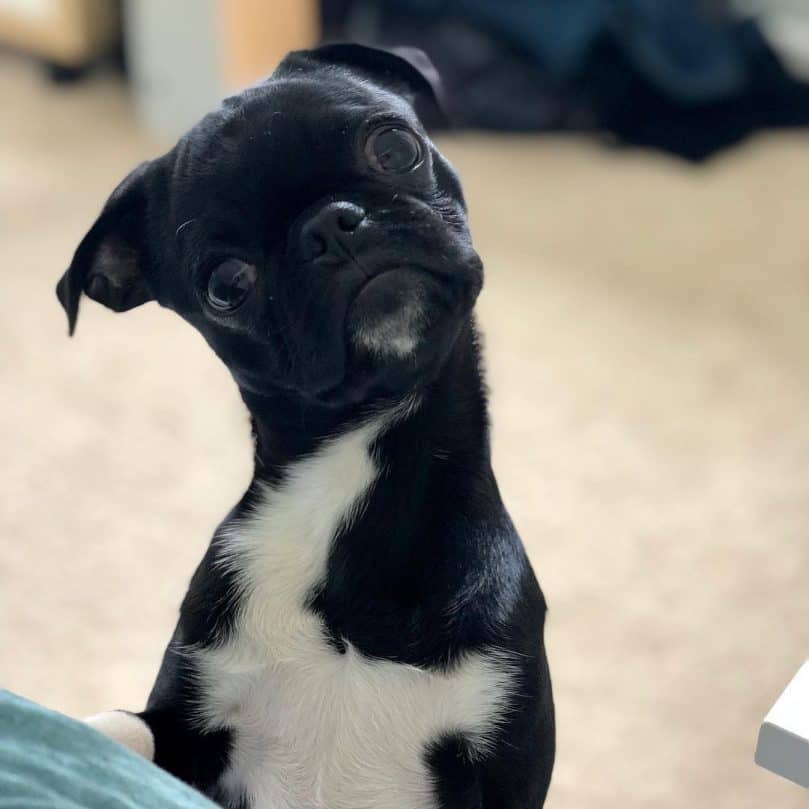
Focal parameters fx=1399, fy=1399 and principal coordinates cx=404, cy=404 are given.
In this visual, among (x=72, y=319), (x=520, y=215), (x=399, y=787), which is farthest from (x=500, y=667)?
(x=520, y=215)

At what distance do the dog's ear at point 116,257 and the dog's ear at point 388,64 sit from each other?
160mm

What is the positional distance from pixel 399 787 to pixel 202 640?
0.63 feet

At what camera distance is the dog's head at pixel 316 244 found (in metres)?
1.01

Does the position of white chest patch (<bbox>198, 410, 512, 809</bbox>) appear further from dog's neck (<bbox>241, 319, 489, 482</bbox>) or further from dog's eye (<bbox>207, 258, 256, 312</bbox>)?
dog's eye (<bbox>207, 258, 256, 312</bbox>)

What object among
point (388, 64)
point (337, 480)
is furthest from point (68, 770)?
point (388, 64)

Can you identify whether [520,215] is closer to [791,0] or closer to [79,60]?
[791,0]

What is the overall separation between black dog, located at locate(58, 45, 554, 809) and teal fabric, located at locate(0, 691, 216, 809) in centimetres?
16

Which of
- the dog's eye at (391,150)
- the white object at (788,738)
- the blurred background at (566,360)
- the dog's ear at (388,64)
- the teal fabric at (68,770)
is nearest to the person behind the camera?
the teal fabric at (68,770)

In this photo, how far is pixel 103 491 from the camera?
2.33m

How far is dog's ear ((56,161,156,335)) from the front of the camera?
3.66 feet

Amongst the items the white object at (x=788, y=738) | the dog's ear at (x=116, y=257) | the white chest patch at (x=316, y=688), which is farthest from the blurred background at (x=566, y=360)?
the dog's ear at (x=116, y=257)

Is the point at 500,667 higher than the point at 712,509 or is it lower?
higher

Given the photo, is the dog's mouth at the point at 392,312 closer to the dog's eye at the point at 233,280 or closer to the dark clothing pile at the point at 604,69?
the dog's eye at the point at 233,280

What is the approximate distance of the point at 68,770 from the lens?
0.85 m
